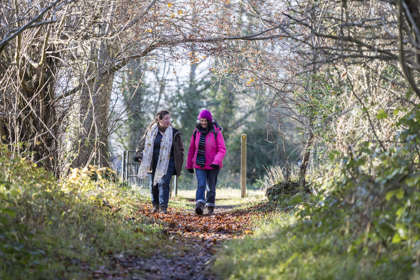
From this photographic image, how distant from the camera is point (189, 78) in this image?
27.6 meters

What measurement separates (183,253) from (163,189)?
10.6 feet

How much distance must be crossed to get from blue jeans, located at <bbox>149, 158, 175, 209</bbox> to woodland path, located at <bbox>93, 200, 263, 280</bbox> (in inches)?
13.0

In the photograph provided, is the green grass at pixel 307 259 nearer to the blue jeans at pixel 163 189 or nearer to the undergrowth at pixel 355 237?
the undergrowth at pixel 355 237

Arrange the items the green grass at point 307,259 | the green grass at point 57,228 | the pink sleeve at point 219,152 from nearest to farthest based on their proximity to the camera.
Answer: the green grass at point 307,259 → the green grass at point 57,228 → the pink sleeve at point 219,152

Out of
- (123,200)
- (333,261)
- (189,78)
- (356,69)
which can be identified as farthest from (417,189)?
(189,78)

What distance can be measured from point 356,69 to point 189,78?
21.0 m

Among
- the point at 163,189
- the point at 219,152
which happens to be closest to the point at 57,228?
the point at 163,189

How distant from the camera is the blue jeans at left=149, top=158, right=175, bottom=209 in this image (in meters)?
9.12

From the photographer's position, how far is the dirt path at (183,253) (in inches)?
196

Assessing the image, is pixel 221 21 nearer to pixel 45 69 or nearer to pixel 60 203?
pixel 45 69

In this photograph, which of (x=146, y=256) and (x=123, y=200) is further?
(x=123, y=200)

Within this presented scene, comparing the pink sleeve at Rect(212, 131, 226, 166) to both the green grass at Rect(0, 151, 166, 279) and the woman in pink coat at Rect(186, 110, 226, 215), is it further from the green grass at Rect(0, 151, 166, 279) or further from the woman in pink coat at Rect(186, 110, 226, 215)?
the green grass at Rect(0, 151, 166, 279)

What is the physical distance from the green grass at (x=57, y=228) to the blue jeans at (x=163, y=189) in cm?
196

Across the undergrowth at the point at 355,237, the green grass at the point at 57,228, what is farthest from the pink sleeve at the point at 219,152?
the undergrowth at the point at 355,237
